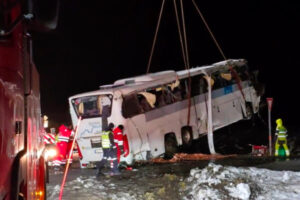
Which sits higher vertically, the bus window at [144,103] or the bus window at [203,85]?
the bus window at [203,85]

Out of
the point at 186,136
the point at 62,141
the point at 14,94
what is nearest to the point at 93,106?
the point at 62,141

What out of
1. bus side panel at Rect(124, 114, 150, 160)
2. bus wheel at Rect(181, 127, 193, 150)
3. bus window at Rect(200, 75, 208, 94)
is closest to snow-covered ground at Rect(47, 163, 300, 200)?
bus side panel at Rect(124, 114, 150, 160)

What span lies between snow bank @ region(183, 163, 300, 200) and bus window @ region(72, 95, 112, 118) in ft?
12.9

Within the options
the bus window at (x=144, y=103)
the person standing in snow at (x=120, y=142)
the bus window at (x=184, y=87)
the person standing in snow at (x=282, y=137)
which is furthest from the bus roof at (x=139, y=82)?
the person standing in snow at (x=282, y=137)

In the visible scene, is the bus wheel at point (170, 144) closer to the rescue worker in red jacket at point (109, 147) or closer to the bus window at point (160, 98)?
the bus window at point (160, 98)

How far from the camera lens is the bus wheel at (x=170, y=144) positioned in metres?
14.4

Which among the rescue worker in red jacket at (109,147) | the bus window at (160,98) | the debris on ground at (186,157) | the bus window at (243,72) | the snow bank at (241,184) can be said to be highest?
the bus window at (243,72)

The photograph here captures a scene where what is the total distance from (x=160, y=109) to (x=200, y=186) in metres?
5.52

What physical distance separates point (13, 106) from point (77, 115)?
10239 millimetres

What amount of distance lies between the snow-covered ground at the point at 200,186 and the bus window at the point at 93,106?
2572 mm

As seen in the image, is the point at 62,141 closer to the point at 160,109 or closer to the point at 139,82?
the point at 139,82

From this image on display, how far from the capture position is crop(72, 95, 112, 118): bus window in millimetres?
12914

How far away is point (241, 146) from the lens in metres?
17.8

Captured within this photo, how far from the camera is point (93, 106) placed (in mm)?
13281
